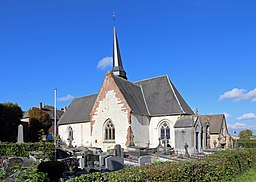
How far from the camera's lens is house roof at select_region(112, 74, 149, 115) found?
2736 centimetres

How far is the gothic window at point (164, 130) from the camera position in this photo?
2759 cm

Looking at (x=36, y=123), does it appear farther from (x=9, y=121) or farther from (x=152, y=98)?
(x=152, y=98)

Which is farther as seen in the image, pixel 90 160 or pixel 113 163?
pixel 90 160

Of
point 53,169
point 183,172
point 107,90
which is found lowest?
point 53,169

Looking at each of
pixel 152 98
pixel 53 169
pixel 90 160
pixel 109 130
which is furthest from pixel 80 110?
pixel 53 169

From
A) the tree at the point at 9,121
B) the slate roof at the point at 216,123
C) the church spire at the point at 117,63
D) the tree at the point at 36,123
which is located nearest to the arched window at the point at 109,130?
the church spire at the point at 117,63

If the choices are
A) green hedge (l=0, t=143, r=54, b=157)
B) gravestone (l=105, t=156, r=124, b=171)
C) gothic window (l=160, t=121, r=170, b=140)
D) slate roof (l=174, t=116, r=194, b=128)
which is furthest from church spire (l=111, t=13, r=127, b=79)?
gravestone (l=105, t=156, r=124, b=171)

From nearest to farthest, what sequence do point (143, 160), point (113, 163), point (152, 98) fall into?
point (113, 163) → point (143, 160) → point (152, 98)

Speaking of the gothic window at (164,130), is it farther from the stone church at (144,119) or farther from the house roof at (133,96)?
the house roof at (133,96)

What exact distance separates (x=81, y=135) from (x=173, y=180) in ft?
88.0

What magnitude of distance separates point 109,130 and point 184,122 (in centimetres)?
809

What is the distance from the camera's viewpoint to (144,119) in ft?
92.7

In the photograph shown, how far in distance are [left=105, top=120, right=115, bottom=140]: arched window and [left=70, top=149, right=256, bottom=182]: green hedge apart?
16.6m

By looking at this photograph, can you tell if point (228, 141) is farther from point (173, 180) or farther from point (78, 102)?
point (173, 180)
